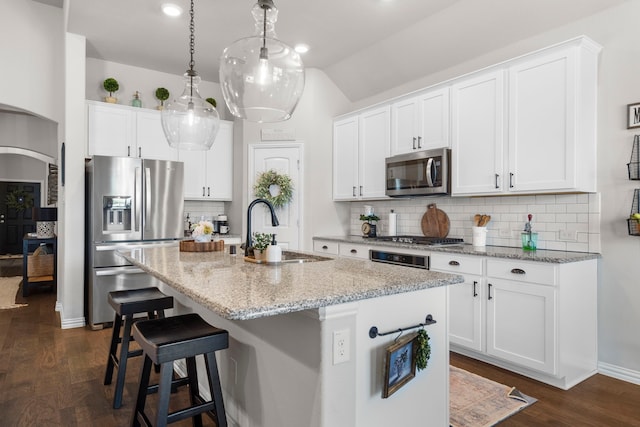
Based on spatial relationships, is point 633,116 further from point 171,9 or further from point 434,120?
point 171,9

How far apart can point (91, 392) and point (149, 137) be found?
123 inches

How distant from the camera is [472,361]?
3.32 metres

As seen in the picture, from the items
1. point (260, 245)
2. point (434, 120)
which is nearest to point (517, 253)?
point (434, 120)

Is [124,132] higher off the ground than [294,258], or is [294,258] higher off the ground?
[124,132]

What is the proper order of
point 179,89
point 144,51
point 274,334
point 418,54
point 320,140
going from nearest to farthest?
1. point 274,334
2. point 418,54
3. point 144,51
4. point 320,140
5. point 179,89

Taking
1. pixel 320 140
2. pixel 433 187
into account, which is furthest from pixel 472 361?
pixel 320 140

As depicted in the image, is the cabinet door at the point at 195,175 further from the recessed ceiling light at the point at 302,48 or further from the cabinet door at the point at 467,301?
the cabinet door at the point at 467,301

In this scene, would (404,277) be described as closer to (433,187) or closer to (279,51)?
(279,51)

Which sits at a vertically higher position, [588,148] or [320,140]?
[320,140]

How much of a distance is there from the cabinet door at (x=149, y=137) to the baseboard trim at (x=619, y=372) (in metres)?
4.89

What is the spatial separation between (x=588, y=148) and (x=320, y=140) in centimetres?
298

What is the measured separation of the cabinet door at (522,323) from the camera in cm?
279

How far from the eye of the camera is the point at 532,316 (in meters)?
2.88

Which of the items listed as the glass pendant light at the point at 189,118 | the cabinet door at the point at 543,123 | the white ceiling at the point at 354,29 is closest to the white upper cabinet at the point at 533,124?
the cabinet door at the point at 543,123
